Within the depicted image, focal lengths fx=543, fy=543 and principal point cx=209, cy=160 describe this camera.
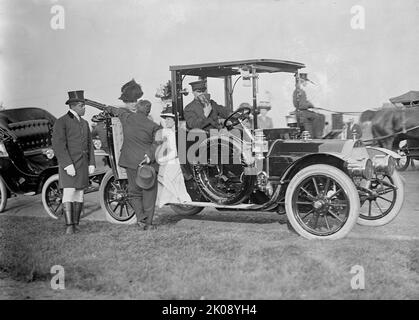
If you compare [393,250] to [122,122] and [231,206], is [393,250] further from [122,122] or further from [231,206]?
[122,122]

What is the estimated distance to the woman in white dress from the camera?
6.58 meters

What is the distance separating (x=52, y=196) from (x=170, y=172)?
220 centimetres

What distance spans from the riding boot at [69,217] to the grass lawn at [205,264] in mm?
216

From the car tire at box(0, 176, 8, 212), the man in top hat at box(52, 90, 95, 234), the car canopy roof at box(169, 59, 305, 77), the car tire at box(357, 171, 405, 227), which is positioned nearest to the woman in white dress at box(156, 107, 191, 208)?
the car canopy roof at box(169, 59, 305, 77)

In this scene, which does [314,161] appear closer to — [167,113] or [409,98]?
[167,113]

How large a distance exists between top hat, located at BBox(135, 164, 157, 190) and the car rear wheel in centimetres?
164

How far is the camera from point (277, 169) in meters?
6.25

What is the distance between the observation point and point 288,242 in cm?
564

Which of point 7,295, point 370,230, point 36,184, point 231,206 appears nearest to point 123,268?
point 7,295

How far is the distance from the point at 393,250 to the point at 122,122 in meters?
3.47

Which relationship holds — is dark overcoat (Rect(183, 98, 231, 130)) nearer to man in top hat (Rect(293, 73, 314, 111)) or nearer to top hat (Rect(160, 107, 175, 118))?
top hat (Rect(160, 107, 175, 118))

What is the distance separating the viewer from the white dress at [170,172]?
6.59 m

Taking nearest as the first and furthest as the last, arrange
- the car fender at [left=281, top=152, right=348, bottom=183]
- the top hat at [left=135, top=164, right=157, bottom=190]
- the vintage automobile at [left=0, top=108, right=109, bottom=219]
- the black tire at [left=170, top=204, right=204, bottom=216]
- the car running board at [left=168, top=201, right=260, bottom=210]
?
the car fender at [left=281, top=152, right=348, bottom=183]
the car running board at [left=168, top=201, right=260, bottom=210]
the top hat at [left=135, top=164, right=157, bottom=190]
the black tire at [left=170, top=204, right=204, bottom=216]
the vintage automobile at [left=0, top=108, right=109, bottom=219]

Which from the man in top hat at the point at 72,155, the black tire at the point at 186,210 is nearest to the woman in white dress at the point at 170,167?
the black tire at the point at 186,210
